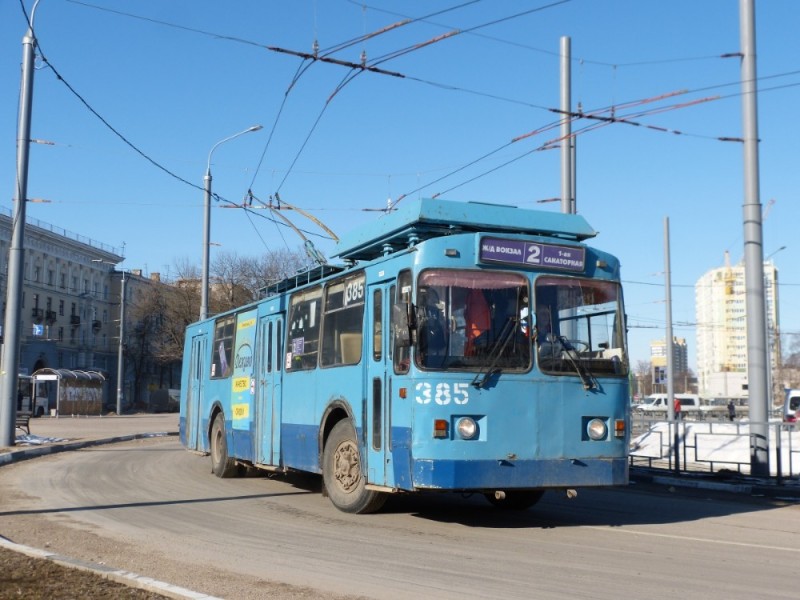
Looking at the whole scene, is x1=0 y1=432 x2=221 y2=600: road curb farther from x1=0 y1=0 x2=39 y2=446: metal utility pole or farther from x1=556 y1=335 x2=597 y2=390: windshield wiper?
x1=0 y1=0 x2=39 y2=446: metal utility pole

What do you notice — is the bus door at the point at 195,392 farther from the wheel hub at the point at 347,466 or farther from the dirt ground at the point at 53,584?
the dirt ground at the point at 53,584

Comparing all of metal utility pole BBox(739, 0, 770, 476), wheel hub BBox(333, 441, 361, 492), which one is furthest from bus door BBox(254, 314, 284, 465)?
metal utility pole BBox(739, 0, 770, 476)

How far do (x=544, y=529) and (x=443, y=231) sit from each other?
3.46 metres

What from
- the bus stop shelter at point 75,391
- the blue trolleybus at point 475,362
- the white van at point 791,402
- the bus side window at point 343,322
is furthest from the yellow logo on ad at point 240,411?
the bus stop shelter at point 75,391

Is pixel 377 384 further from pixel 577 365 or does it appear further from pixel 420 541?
pixel 577 365

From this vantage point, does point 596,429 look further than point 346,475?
No

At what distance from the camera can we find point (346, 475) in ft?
36.9

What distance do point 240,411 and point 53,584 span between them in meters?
8.86

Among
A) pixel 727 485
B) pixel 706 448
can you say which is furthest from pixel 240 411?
pixel 706 448

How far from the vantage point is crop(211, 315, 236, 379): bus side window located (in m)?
17.0

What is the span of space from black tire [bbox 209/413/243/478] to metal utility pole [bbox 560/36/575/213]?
783 centimetres

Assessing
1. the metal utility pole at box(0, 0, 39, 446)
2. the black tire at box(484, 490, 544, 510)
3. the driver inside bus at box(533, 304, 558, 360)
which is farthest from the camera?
the metal utility pole at box(0, 0, 39, 446)

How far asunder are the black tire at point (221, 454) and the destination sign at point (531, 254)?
27.2ft

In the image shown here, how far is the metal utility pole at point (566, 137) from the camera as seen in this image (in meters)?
18.0
